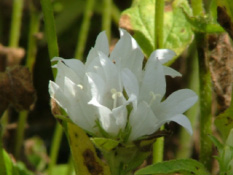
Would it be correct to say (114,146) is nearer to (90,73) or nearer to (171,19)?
(90,73)

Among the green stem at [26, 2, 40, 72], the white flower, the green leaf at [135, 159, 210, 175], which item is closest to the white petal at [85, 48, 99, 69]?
the white flower

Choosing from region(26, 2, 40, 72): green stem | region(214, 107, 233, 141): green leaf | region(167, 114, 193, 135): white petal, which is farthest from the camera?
region(26, 2, 40, 72): green stem

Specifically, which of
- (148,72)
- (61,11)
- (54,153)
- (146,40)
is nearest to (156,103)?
(148,72)

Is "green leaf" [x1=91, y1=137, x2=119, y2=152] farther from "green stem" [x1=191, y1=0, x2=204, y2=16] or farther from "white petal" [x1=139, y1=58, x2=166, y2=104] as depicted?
"green stem" [x1=191, y1=0, x2=204, y2=16]

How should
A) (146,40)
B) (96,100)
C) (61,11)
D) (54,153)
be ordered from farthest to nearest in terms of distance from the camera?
1. (61,11)
2. (54,153)
3. (146,40)
4. (96,100)

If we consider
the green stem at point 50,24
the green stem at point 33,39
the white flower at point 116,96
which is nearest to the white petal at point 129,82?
the white flower at point 116,96

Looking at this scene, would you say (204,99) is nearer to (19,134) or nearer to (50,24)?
(50,24)

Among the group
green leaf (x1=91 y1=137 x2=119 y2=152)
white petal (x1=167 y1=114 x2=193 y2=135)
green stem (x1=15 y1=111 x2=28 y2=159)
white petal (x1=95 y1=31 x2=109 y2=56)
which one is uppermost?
white petal (x1=95 y1=31 x2=109 y2=56)
